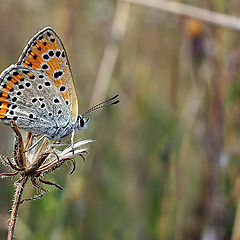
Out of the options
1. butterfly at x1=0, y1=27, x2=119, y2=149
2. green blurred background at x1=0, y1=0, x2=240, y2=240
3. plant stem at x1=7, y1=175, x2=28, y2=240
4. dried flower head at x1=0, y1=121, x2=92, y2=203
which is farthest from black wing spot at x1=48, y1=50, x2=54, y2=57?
green blurred background at x1=0, y1=0, x2=240, y2=240

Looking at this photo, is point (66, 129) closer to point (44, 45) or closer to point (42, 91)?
point (42, 91)

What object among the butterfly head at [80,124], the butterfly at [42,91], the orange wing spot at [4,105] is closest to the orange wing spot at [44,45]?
the butterfly at [42,91]

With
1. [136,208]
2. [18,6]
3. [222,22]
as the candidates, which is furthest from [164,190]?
[18,6]

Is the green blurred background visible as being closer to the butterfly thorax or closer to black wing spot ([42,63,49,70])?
the butterfly thorax

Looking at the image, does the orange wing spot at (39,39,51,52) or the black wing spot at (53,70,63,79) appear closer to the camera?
the orange wing spot at (39,39,51,52)

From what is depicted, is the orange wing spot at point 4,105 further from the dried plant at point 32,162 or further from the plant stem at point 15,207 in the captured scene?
the plant stem at point 15,207

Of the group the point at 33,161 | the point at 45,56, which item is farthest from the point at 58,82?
the point at 33,161

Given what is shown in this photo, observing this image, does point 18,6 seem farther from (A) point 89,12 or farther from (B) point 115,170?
(B) point 115,170
